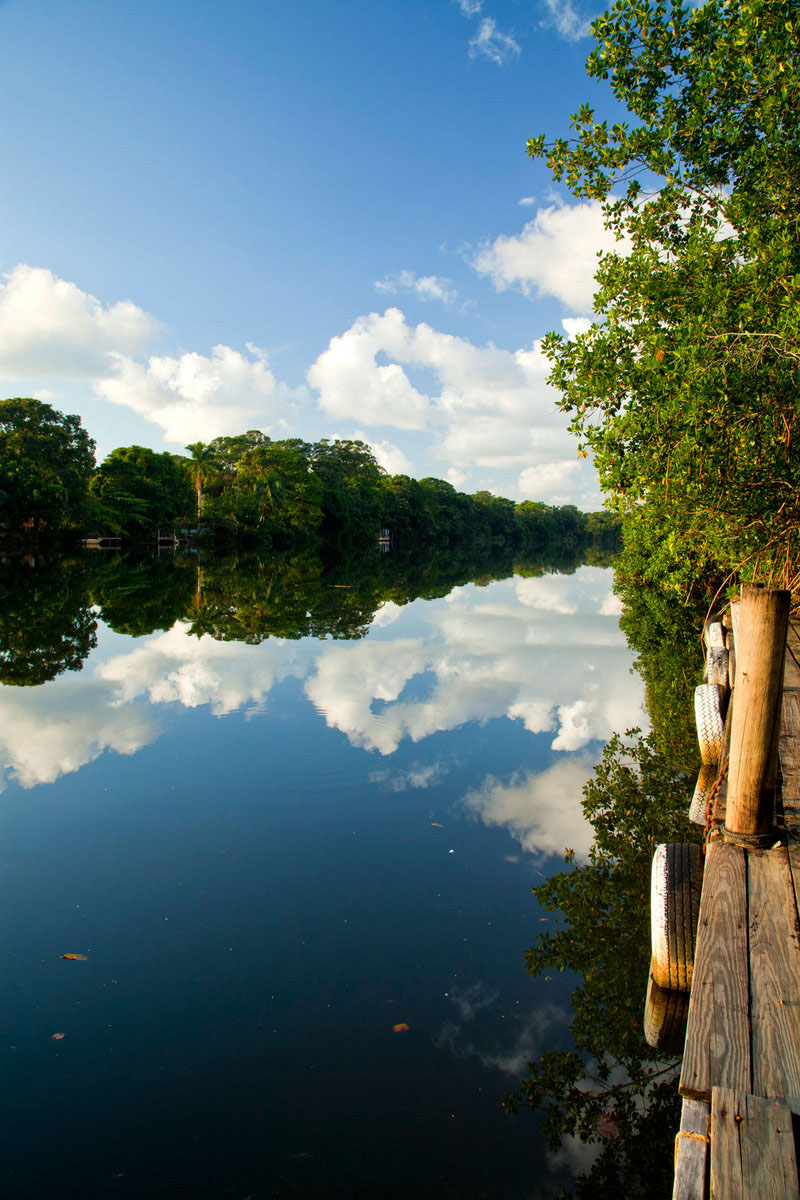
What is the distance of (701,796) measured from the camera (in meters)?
6.44

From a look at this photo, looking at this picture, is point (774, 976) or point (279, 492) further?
point (279, 492)

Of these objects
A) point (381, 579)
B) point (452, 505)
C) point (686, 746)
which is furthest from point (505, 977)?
point (452, 505)

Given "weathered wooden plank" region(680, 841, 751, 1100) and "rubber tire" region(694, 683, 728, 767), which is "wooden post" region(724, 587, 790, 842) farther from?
"rubber tire" region(694, 683, 728, 767)

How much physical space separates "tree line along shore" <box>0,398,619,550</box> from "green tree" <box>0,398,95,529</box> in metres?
0.08

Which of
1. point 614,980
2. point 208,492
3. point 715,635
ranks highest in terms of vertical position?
point 208,492

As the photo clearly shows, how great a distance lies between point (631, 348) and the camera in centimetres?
999

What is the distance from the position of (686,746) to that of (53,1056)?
7.81m

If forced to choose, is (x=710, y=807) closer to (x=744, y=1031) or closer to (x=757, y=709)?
(x=757, y=709)

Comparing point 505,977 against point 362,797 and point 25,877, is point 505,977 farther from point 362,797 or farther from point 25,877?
point 25,877

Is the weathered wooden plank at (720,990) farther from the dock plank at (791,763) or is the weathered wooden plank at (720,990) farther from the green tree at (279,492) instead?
the green tree at (279,492)

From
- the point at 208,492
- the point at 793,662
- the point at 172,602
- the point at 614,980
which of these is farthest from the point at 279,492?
the point at 614,980

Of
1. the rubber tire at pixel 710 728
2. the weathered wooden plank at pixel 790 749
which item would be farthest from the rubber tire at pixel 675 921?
the rubber tire at pixel 710 728

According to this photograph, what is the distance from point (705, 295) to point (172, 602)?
18131mm

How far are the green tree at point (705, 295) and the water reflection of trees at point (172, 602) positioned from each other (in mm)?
9177
